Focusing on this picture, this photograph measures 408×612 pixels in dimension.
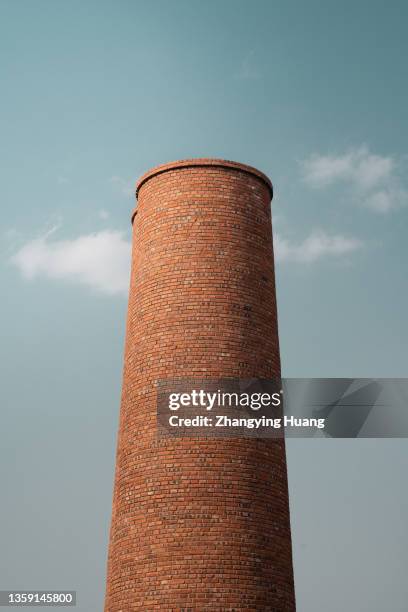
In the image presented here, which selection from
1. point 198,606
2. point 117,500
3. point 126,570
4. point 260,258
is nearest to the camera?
point 198,606

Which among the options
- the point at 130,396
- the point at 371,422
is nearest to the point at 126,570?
the point at 130,396

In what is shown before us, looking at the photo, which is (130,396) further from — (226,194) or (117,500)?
(226,194)

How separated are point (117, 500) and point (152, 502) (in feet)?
3.88

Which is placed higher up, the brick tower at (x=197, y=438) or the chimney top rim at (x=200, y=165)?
the chimney top rim at (x=200, y=165)

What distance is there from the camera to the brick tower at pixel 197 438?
11.8 metres

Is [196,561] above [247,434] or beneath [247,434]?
beneath

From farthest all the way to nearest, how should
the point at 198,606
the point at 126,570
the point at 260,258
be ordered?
the point at 260,258 < the point at 126,570 < the point at 198,606

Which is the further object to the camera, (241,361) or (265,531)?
(241,361)

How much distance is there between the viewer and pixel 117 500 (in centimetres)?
1327

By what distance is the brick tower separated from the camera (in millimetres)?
11781

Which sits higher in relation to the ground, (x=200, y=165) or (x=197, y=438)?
(x=200, y=165)

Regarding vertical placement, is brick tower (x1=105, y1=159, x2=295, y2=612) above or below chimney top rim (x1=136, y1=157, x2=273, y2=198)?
below

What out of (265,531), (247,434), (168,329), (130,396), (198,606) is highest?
(168,329)

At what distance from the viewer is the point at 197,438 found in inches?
492
